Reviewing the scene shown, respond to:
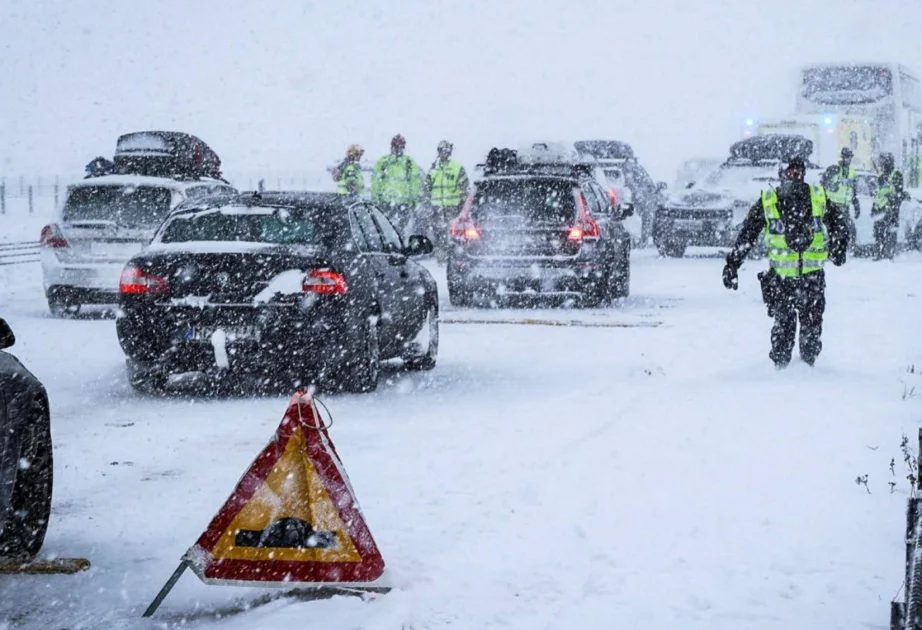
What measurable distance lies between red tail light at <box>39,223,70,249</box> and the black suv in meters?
4.28

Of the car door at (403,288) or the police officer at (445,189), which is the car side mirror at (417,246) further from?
the police officer at (445,189)

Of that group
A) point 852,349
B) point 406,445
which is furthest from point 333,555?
point 852,349

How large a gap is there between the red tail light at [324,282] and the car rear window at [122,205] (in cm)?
658

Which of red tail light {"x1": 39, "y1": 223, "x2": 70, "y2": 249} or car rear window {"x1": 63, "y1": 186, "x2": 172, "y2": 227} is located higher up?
car rear window {"x1": 63, "y1": 186, "x2": 172, "y2": 227}

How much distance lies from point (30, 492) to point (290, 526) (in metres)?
1.12

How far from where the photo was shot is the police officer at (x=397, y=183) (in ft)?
76.1

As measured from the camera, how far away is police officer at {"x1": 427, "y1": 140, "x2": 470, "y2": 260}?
79.7 ft

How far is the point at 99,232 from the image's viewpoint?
1617cm

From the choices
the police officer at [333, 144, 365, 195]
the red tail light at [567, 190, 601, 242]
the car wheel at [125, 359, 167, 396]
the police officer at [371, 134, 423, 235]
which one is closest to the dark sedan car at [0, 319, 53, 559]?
the car wheel at [125, 359, 167, 396]

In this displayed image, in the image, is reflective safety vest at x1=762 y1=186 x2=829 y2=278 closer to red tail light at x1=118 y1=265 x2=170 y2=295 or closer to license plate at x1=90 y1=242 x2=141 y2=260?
red tail light at x1=118 y1=265 x2=170 y2=295

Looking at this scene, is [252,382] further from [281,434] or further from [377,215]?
[281,434]

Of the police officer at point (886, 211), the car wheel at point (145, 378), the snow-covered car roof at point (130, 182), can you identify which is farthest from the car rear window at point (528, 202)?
the police officer at point (886, 211)

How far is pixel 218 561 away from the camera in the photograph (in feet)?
17.2

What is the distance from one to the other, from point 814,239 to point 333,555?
6867 millimetres
